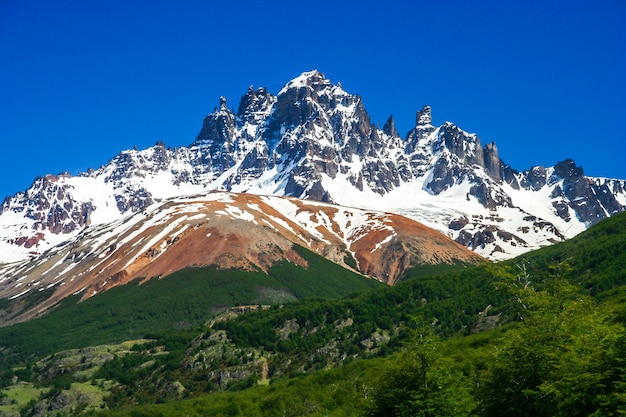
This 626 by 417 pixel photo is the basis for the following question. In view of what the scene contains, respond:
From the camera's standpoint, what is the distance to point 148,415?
180125 millimetres

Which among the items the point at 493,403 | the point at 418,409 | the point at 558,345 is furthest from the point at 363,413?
the point at 558,345

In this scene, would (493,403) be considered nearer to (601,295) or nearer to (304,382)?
(304,382)

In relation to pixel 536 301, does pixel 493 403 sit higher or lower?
lower

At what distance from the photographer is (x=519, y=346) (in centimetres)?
5884

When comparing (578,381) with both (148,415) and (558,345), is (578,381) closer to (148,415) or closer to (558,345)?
(558,345)

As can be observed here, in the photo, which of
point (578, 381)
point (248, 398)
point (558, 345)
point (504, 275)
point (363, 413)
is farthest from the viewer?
point (248, 398)

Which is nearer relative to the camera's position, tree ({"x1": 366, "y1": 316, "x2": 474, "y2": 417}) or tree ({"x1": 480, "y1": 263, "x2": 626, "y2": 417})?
tree ({"x1": 480, "y1": 263, "x2": 626, "y2": 417})

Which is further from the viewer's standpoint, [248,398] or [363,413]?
[248,398]

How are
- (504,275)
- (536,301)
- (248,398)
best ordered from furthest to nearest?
(248,398)
(504,275)
(536,301)

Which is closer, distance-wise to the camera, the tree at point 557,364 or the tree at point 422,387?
the tree at point 557,364

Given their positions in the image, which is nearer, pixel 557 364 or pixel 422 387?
pixel 557 364

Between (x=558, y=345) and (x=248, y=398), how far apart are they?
13083 cm

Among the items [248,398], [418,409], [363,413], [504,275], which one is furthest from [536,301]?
[248,398]

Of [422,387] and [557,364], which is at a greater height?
[422,387]
